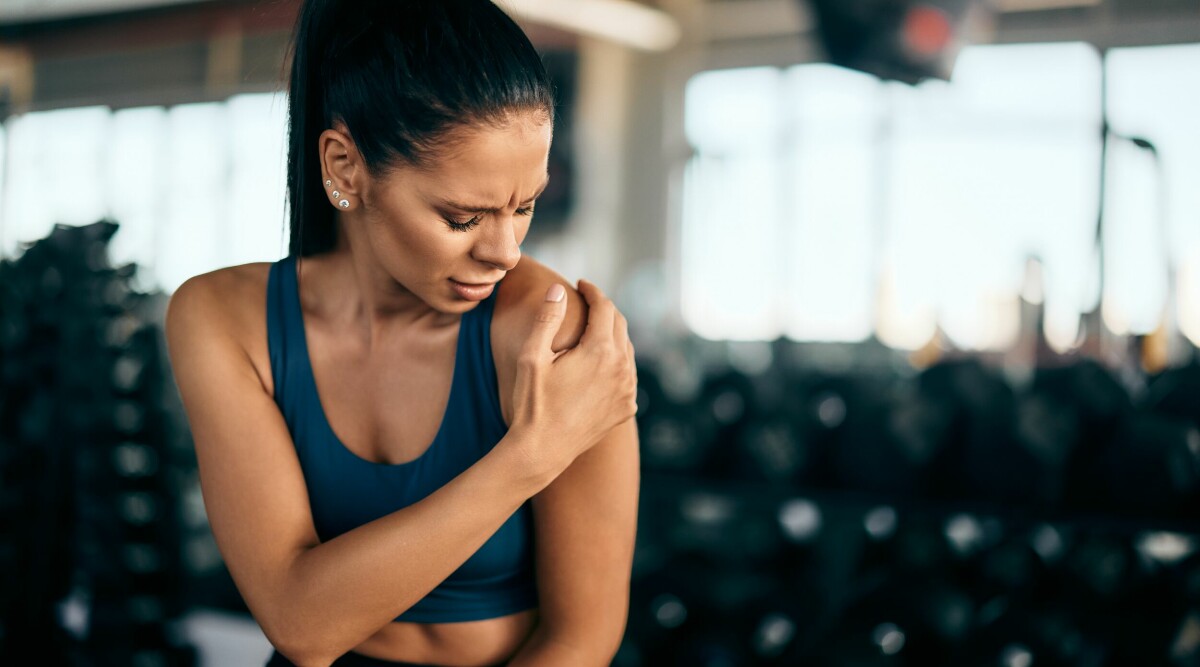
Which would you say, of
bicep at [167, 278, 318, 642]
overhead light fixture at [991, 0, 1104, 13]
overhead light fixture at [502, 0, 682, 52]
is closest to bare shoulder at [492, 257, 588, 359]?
bicep at [167, 278, 318, 642]

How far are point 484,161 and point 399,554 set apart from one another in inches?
12.9

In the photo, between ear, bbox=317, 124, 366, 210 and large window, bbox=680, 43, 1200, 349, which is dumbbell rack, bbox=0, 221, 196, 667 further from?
large window, bbox=680, 43, 1200, 349

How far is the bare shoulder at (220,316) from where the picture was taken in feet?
2.91

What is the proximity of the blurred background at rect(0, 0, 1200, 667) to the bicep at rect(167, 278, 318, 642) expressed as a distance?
0.54 feet

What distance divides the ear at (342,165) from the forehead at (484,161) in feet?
0.27

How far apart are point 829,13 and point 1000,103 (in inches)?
127

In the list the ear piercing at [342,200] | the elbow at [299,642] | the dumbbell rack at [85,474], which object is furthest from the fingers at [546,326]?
the dumbbell rack at [85,474]

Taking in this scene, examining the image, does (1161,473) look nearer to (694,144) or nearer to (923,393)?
(923,393)

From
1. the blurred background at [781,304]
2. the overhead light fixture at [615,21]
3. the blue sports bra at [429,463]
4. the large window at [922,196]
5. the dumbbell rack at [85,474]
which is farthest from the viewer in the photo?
the overhead light fixture at [615,21]

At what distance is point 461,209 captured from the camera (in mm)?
774

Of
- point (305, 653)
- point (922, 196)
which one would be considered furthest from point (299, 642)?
point (922, 196)

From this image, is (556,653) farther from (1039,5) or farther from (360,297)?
(1039,5)

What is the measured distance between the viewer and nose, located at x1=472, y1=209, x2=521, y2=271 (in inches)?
31.3

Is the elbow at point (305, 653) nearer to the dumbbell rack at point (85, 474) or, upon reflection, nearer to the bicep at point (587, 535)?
the bicep at point (587, 535)
